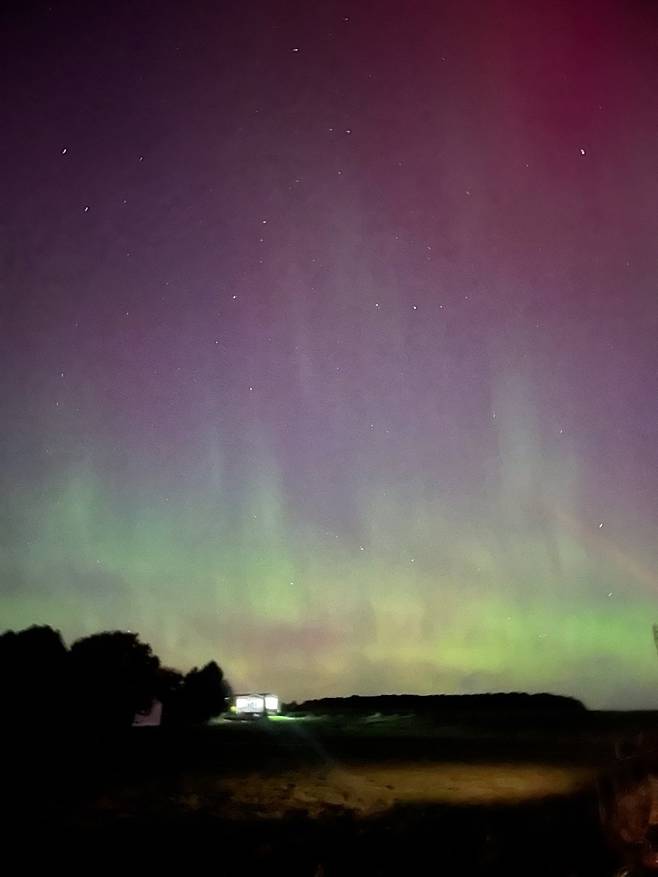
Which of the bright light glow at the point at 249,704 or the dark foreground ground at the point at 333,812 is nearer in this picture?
the dark foreground ground at the point at 333,812

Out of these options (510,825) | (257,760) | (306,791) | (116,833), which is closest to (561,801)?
(510,825)

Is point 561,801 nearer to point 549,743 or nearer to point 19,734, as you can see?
point 549,743

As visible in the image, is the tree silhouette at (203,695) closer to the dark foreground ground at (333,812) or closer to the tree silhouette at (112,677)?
the tree silhouette at (112,677)

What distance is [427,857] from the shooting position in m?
14.0

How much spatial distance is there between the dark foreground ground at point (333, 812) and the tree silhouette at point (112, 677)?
1284cm

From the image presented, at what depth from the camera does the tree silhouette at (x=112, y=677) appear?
44688 mm

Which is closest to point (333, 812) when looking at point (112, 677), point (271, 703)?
point (112, 677)

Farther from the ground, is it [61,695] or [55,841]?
[61,695]

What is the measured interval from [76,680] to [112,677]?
13.3 feet

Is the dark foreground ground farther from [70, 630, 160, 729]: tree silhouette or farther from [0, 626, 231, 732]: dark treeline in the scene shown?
[70, 630, 160, 729]: tree silhouette

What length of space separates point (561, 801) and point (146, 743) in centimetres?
2690

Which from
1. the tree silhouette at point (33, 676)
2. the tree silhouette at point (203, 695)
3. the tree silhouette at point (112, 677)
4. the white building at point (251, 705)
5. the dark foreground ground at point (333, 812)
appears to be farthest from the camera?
the white building at point (251, 705)

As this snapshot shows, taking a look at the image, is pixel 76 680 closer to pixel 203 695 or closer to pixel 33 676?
pixel 33 676

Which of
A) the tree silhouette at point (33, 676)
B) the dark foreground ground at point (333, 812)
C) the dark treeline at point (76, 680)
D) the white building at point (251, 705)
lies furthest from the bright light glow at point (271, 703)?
the dark foreground ground at point (333, 812)
